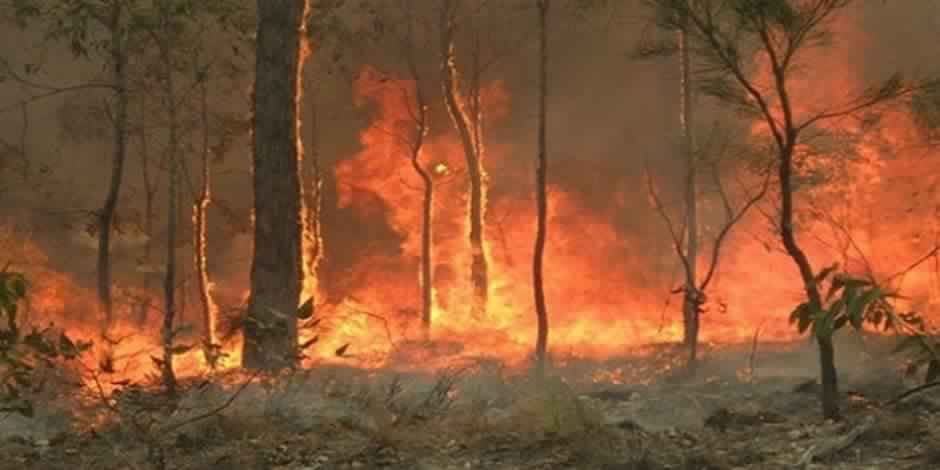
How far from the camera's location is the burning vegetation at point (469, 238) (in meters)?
7.37

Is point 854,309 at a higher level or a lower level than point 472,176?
lower

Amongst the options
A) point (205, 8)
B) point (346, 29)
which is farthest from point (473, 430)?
point (346, 29)

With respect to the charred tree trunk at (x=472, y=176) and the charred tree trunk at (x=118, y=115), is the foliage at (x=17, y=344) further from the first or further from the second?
the charred tree trunk at (x=472, y=176)

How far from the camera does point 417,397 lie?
11.0 metres

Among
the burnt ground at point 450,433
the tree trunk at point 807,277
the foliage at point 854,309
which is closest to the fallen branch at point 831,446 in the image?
the burnt ground at point 450,433

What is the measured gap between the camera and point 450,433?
791 centimetres

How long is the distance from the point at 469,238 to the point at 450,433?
820 inches

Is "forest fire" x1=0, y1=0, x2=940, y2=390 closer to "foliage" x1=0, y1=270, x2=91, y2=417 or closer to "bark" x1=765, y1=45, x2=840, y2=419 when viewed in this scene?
"bark" x1=765, y1=45, x2=840, y2=419

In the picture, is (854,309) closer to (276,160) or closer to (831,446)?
(831,446)

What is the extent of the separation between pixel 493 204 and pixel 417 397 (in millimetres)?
28742

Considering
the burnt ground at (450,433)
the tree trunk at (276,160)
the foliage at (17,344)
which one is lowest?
the burnt ground at (450,433)

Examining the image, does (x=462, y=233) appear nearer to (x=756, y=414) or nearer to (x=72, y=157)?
(x=72, y=157)

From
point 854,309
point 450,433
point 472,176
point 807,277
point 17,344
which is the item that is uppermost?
A: point 472,176

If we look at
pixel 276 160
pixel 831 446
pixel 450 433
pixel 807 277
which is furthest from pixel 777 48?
pixel 276 160
